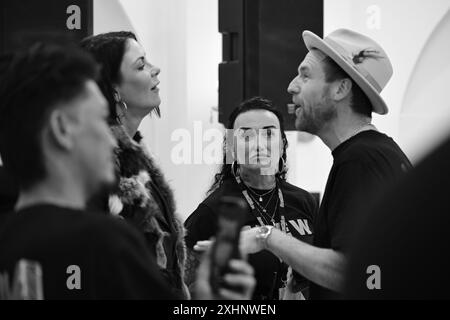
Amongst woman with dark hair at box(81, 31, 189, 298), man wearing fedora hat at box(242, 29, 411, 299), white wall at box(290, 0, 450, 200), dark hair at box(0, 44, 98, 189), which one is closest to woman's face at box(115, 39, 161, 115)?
woman with dark hair at box(81, 31, 189, 298)

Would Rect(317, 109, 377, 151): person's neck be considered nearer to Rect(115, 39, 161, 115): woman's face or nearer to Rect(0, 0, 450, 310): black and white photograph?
Rect(0, 0, 450, 310): black and white photograph

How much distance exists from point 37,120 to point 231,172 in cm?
209

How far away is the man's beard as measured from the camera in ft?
8.19

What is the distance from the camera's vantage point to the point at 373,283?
30.9 inches

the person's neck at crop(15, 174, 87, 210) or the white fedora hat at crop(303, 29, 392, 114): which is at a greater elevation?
the white fedora hat at crop(303, 29, 392, 114)

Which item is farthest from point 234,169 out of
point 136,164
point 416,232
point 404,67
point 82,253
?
point 404,67

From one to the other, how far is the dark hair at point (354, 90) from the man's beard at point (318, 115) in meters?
0.06

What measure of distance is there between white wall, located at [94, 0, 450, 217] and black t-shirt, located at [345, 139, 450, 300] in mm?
5383

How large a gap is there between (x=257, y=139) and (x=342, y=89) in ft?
2.50

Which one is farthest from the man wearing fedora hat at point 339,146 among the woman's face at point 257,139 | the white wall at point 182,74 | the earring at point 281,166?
the white wall at point 182,74

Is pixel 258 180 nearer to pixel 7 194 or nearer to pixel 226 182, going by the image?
pixel 226 182
